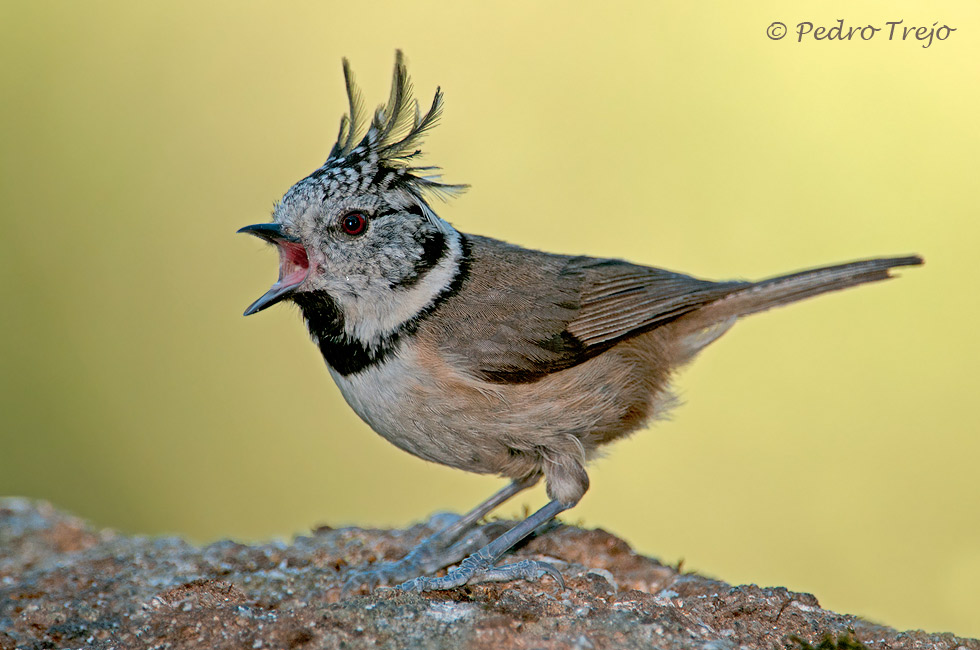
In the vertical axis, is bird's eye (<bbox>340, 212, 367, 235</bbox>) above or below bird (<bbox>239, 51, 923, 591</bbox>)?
above

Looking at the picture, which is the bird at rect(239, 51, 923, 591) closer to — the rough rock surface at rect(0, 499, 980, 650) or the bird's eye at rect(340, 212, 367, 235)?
the bird's eye at rect(340, 212, 367, 235)

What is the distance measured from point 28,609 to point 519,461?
7.58 ft

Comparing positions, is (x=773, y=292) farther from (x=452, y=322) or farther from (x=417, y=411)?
(x=417, y=411)

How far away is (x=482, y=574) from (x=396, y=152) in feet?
6.83

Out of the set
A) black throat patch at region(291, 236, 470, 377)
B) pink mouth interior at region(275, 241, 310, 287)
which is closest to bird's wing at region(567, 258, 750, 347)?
black throat patch at region(291, 236, 470, 377)

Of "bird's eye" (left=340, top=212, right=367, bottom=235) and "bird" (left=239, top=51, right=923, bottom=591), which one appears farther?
"bird's eye" (left=340, top=212, right=367, bottom=235)

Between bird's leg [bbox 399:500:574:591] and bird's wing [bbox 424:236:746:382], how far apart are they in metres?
0.78

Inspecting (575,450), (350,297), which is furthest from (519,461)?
(350,297)

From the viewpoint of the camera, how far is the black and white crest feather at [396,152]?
14.5 ft

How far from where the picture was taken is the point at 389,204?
14.4 feet

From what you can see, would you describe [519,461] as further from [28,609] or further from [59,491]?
[59,491]

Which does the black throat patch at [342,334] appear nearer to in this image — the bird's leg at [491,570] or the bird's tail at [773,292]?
the bird's leg at [491,570]

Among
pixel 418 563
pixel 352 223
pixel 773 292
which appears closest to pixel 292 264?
pixel 352 223

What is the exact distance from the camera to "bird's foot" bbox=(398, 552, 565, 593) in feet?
13.2
